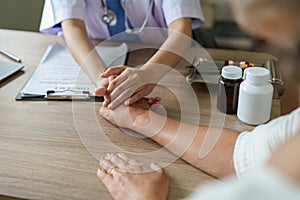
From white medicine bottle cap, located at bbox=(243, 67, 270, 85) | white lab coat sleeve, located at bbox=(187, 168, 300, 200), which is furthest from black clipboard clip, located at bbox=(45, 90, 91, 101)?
white lab coat sleeve, located at bbox=(187, 168, 300, 200)

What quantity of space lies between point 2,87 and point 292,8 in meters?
0.96

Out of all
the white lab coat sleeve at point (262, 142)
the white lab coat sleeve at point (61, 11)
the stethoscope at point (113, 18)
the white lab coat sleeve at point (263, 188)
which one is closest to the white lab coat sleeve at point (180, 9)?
the stethoscope at point (113, 18)

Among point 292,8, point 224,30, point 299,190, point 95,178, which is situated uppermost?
point 292,8

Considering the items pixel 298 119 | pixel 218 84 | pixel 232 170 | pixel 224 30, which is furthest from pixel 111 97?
pixel 224 30

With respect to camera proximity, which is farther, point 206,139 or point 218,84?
point 218,84

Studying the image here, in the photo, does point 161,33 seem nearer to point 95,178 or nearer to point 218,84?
point 218,84

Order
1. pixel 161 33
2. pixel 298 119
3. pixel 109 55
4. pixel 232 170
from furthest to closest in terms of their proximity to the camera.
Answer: pixel 161 33
pixel 109 55
pixel 232 170
pixel 298 119

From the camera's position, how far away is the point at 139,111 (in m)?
1.13

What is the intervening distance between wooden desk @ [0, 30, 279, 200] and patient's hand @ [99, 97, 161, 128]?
18 mm

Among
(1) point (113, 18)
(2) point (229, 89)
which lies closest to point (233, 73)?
(2) point (229, 89)

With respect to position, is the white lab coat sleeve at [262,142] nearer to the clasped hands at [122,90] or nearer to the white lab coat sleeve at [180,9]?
the clasped hands at [122,90]

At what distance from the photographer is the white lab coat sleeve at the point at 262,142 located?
2.63 feet

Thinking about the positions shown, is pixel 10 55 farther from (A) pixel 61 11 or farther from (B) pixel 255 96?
(B) pixel 255 96

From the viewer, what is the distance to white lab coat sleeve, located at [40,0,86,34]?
1.42m
